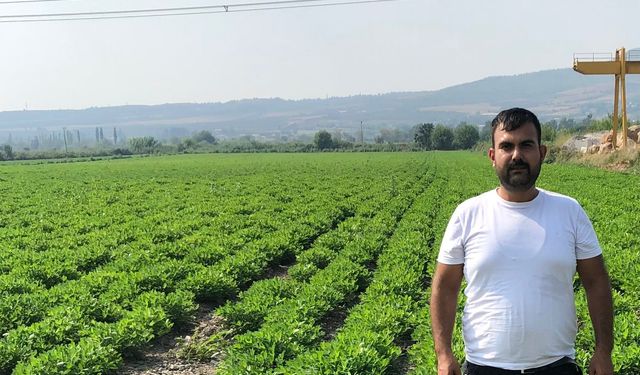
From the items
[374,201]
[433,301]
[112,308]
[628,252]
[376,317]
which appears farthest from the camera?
[374,201]

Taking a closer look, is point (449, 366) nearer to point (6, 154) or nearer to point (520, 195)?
point (520, 195)

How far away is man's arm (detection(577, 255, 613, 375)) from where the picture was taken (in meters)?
3.43

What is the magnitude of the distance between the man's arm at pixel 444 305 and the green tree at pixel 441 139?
124 m

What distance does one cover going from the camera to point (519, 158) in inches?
131

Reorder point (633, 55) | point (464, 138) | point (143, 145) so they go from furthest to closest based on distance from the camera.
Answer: point (143, 145) < point (464, 138) < point (633, 55)

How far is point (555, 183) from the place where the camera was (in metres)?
28.4

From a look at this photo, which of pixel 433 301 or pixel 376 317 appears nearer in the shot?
pixel 433 301

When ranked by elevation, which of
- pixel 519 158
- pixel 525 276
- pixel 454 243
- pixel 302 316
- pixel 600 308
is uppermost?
pixel 519 158

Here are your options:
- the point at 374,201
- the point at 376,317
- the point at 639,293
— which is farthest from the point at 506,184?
the point at 374,201

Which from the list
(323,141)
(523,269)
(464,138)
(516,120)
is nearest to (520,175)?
(516,120)

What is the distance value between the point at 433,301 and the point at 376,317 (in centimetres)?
410

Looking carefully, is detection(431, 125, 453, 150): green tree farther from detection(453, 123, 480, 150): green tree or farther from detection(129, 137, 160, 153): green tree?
detection(129, 137, 160, 153): green tree

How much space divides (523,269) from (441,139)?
125 m

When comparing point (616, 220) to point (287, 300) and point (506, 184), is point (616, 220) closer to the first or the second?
point (287, 300)
